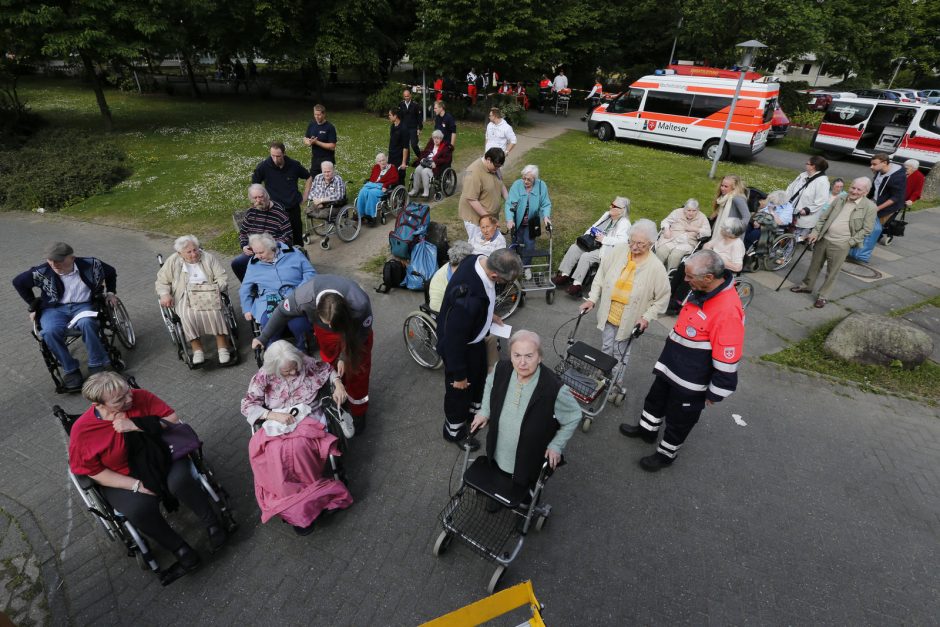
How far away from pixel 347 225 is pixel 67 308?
4509 millimetres

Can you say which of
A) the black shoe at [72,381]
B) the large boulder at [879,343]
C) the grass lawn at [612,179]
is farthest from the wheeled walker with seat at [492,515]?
the grass lawn at [612,179]

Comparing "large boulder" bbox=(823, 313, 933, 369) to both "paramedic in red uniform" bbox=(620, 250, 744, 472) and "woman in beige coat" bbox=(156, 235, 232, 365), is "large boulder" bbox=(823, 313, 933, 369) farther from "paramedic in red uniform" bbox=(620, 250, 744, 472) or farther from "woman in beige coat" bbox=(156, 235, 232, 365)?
"woman in beige coat" bbox=(156, 235, 232, 365)

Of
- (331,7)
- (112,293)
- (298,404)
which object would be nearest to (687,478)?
(298,404)

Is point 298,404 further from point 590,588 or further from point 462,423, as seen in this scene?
point 590,588

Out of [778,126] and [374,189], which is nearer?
[374,189]

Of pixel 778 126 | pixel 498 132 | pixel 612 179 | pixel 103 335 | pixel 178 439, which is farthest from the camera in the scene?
pixel 778 126

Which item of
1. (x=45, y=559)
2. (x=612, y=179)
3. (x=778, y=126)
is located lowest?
(x=45, y=559)

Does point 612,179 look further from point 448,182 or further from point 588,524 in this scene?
point 588,524

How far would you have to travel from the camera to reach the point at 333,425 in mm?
4141

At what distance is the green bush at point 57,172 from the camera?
10.5 metres

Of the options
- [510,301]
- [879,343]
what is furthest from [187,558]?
[879,343]

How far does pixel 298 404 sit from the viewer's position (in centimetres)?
365

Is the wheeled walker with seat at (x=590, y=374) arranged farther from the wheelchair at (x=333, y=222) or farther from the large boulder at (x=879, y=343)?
the wheelchair at (x=333, y=222)

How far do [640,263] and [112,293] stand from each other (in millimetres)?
5792
